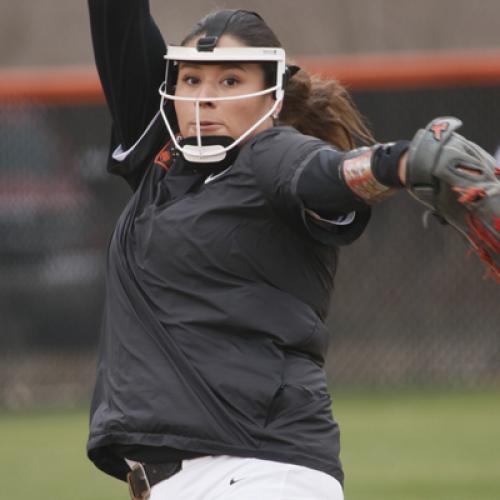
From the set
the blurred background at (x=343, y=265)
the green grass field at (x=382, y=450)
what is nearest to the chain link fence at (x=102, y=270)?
the blurred background at (x=343, y=265)

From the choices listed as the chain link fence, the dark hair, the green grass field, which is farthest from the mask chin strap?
the chain link fence

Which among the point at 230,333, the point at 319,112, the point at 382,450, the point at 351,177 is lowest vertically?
the point at 382,450

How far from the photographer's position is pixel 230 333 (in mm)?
3217

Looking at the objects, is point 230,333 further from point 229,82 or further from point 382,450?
point 382,450

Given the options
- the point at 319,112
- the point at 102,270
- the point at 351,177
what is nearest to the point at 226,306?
the point at 351,177

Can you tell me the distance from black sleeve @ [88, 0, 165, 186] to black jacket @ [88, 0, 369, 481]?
490 millimetres

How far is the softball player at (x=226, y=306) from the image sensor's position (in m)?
3.16

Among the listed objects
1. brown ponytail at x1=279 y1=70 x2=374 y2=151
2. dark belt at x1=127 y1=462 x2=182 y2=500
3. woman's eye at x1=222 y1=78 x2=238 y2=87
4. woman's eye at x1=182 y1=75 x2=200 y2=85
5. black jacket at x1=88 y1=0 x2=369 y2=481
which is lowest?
→ dark belt at x1=127 y1=462 x2=182 y2=500

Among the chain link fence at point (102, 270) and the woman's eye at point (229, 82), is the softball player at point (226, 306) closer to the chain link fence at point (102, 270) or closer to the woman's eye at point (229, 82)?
the woman's eye at point (229, 82)

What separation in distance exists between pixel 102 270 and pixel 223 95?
6.23 meters

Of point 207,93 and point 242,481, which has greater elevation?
point 207,93

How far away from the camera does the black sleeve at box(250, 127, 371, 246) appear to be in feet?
9.61

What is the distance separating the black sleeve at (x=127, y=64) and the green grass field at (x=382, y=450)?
126 inches

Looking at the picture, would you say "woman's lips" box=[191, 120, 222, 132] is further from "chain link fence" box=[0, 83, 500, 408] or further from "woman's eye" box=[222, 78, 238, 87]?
"chain link fence" box=[0, 83, 500, 408]
